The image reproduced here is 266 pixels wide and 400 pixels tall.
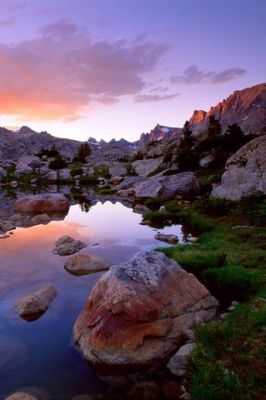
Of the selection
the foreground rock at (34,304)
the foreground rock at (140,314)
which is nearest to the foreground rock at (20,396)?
the foreground rock at (140,314)

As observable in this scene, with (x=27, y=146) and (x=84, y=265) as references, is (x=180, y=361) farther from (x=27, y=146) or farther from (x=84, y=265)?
(x=27, y=146)

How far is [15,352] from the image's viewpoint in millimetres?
9141

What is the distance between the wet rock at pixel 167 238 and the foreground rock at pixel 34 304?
9196mm

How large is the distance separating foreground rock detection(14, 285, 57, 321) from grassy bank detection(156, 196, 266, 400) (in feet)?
16.2

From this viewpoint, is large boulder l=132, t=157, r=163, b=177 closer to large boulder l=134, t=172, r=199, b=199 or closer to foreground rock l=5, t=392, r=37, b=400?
large boulder l=134, t=172, r=199, b=199

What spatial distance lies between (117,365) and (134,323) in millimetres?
1039

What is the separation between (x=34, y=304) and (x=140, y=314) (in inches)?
168

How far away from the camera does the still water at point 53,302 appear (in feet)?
26.5

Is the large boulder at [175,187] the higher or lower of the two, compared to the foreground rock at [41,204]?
higher

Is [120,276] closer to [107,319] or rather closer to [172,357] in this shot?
[107,319]

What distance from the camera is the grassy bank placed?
705cm

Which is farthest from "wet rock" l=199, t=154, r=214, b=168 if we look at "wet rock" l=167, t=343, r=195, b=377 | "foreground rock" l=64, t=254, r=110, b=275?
"wet rock" l=167, t=343, r=195, b=377

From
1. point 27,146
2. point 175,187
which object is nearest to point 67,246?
point 175,187

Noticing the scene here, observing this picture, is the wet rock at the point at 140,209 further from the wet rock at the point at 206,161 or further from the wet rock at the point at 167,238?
the wet rock at the point at 206,161
